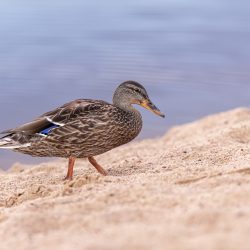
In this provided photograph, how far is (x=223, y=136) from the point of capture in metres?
8.32

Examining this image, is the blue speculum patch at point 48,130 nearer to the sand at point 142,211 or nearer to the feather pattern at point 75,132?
the feather pattern at point 75,132

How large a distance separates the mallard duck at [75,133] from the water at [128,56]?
2797mm

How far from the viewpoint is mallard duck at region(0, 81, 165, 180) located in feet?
22.0

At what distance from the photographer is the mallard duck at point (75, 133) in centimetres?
670

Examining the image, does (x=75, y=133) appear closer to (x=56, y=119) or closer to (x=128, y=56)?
(x=56, y=119)

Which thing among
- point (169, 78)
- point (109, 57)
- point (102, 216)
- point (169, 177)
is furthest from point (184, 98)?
point (102, 216)

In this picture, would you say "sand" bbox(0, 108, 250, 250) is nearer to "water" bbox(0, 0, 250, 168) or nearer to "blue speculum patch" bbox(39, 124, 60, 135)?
"blue speculum patch" bbox(39, 124, 60, 135)

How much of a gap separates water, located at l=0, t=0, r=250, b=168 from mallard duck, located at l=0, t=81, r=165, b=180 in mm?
2797

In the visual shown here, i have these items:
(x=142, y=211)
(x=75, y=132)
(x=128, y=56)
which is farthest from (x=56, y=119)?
(x=128, y=56)

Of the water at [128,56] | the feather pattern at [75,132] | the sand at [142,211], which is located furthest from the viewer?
the water at [128,56]

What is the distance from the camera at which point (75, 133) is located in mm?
6684

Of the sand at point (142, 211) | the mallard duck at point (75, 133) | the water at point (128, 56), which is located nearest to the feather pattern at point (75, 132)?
the mallard duck at point (75, 133)

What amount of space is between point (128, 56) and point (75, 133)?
605 cm

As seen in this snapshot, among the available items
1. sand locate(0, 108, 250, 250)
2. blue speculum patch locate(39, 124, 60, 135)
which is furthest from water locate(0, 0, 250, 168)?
sand locate(0, 108, 250, 250)
